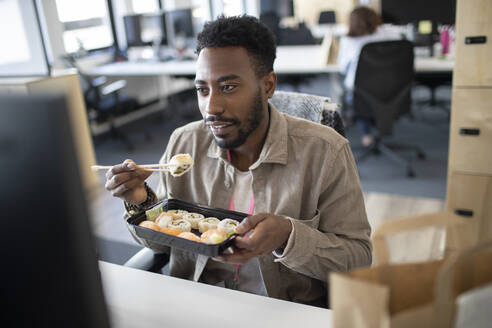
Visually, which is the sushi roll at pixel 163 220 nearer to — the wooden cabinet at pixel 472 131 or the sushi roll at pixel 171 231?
the sushi roll at pixel 171 231

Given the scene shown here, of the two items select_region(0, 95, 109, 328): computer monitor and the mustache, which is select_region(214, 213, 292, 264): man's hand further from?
select_region(0, 95, 109, 328): computer monitor

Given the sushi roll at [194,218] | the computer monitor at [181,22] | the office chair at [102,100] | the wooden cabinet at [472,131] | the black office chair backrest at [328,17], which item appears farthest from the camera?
the black office chair backrest at [328,17]

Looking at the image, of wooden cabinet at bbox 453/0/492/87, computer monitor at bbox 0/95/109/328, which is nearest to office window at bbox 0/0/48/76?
wooden cabinet at bbox 453/0/492/87

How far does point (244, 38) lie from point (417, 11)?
309 centimetres

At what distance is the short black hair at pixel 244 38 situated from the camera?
3.56ft

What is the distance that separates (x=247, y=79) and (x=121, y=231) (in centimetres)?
188

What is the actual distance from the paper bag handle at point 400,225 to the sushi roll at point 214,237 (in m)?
0.45

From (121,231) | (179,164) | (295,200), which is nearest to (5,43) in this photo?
(121,231)

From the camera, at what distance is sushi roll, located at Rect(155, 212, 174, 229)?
964 millimetres

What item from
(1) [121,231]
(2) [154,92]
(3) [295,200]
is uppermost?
(3) [295,200]

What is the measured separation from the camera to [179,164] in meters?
1.10

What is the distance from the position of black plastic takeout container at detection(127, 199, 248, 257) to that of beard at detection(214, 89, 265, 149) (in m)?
0.18

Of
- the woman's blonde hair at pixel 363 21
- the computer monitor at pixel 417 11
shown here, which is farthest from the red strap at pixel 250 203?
the computer monitor at pixel 417 11

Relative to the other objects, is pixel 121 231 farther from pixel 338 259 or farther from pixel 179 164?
pixel 338 259
